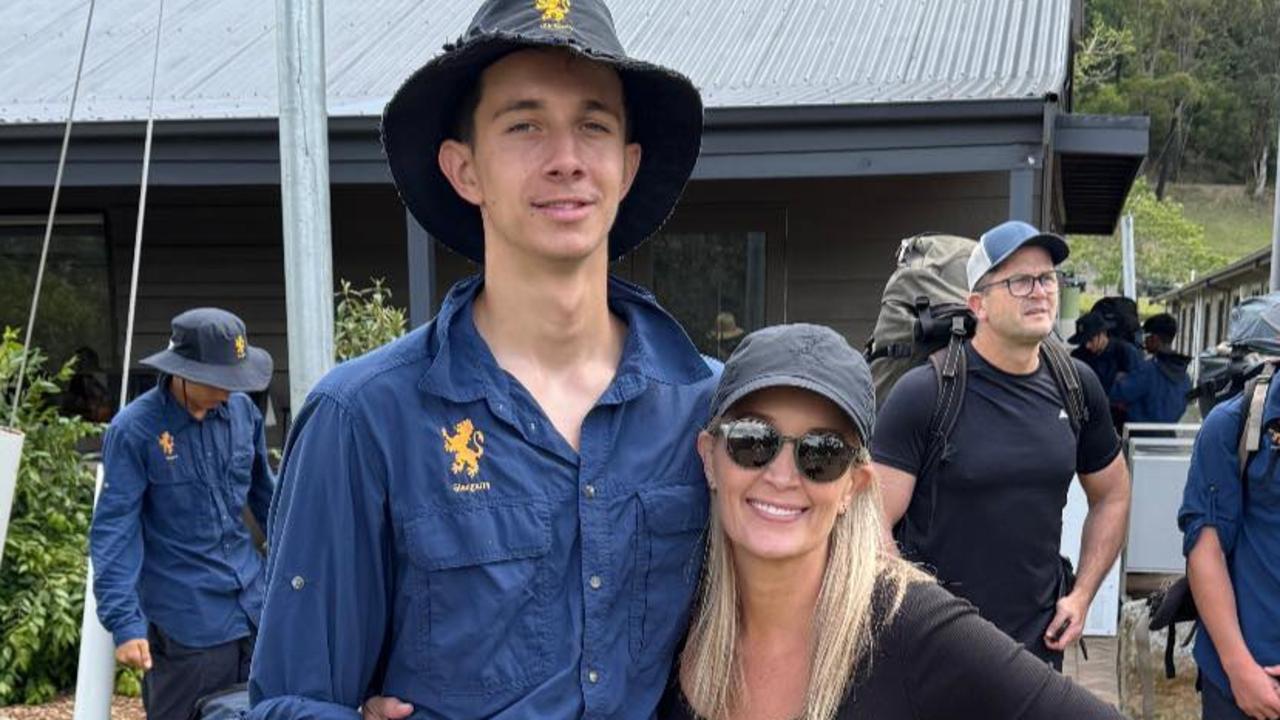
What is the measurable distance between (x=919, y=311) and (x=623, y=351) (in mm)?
2282

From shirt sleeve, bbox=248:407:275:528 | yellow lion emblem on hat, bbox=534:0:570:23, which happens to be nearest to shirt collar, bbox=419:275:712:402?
yellow lion emblem on hat, bbox=534:0:570:23

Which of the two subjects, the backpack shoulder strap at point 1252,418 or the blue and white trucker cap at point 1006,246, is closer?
the backpack shoulder strap at point 1252,418

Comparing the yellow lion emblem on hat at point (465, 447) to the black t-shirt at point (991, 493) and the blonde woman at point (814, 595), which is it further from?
the black t-shirt at point (991, 493)

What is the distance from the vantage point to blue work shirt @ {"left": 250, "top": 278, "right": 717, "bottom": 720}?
5.51 ft

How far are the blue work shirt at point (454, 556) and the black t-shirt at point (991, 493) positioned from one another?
1.82 meters

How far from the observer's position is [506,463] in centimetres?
176

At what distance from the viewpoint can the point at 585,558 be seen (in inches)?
69.1

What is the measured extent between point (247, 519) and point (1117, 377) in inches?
303

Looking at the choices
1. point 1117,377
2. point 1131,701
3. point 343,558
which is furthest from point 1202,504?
point 1117,377

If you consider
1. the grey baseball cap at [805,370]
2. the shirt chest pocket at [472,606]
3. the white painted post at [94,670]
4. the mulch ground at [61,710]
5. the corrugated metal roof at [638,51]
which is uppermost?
the corrugated metal roof at [638,51]

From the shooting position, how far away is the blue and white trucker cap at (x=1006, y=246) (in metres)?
3.65

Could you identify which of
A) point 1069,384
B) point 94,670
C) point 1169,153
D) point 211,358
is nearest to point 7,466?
point 211,358

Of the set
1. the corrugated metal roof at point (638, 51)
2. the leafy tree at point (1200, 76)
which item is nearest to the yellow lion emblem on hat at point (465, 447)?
the corrugated metal roof at point (638, 51)

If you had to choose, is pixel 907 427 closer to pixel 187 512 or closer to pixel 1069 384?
pixel 1069 384
